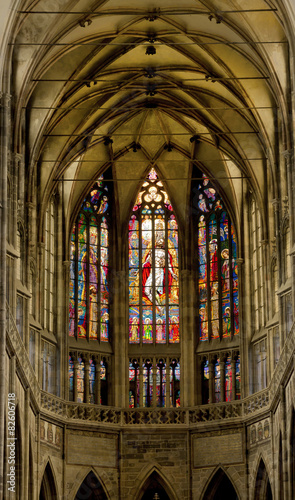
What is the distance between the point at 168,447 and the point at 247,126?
36.2 feet

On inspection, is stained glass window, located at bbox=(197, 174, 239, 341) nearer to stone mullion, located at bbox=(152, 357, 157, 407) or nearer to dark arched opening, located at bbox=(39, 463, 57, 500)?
stone mullion, located at bbox=(152, 357, 157, 407)

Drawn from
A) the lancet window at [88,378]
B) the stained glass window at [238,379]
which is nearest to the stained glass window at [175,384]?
the lancet window at [88,378]

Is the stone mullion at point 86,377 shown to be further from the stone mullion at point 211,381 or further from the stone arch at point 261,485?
the stone arch at point 261,485

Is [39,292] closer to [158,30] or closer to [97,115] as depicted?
[97,115]

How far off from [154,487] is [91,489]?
2.33 m

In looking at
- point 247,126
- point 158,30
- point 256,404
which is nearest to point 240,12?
point 158,30

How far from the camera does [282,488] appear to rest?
40.8 meters

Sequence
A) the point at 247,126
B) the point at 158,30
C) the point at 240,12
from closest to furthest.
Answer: the point at 240,12 < the point at 158,30 < the point at 247,126

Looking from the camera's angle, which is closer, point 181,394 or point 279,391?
point 279,391

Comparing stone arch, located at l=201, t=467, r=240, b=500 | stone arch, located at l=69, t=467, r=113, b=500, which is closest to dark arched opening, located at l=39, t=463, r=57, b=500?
stone arch, located at l=69, t=467, r=113, b=500

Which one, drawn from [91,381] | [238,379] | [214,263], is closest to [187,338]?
[238,379]

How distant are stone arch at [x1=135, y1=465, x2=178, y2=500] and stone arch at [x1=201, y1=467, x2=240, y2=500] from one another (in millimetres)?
1117

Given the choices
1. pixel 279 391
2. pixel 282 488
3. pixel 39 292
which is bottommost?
pixel 282 488

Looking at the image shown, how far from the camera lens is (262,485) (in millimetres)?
44031
